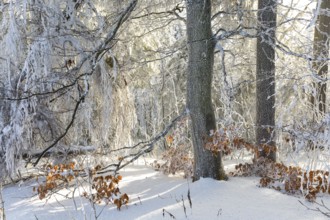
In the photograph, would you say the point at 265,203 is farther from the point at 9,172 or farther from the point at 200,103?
the point at 9,172

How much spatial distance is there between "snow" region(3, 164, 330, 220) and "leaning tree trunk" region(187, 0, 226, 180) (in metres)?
0.33

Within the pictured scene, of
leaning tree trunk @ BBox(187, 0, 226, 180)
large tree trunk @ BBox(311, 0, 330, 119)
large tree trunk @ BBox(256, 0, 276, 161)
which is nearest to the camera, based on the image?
large tree trunk @ BBox(311, 0, 330, 119)

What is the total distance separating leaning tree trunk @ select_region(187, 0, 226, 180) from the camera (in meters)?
6.06

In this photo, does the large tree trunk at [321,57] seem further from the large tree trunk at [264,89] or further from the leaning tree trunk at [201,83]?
the leaning tree trunk at [201,83]

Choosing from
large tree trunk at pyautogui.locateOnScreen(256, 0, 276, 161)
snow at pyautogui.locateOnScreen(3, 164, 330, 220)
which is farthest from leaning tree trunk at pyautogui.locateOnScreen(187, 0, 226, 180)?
large tree trunk at pyautogui.locateOnScreen(256, 0, 276, 161)

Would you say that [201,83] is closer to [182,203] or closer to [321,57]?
[321,57]

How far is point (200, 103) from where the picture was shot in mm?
6105

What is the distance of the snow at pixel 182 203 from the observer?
4.64m

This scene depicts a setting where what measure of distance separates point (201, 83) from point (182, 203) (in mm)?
2020

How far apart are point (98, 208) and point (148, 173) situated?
240cm

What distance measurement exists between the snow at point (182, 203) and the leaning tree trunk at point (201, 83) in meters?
0.33

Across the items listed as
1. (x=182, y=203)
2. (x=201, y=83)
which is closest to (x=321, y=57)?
(x=201, y=83)

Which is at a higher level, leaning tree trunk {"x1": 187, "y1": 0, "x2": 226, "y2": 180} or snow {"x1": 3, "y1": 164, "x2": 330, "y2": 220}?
leaning tree trunk {"x1": 187, "y1": 0, "x2": 226, "y2": 180}

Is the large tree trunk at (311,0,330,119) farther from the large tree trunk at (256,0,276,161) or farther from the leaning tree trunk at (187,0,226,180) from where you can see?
the leaning tree trunk at (187,0,226,180)
